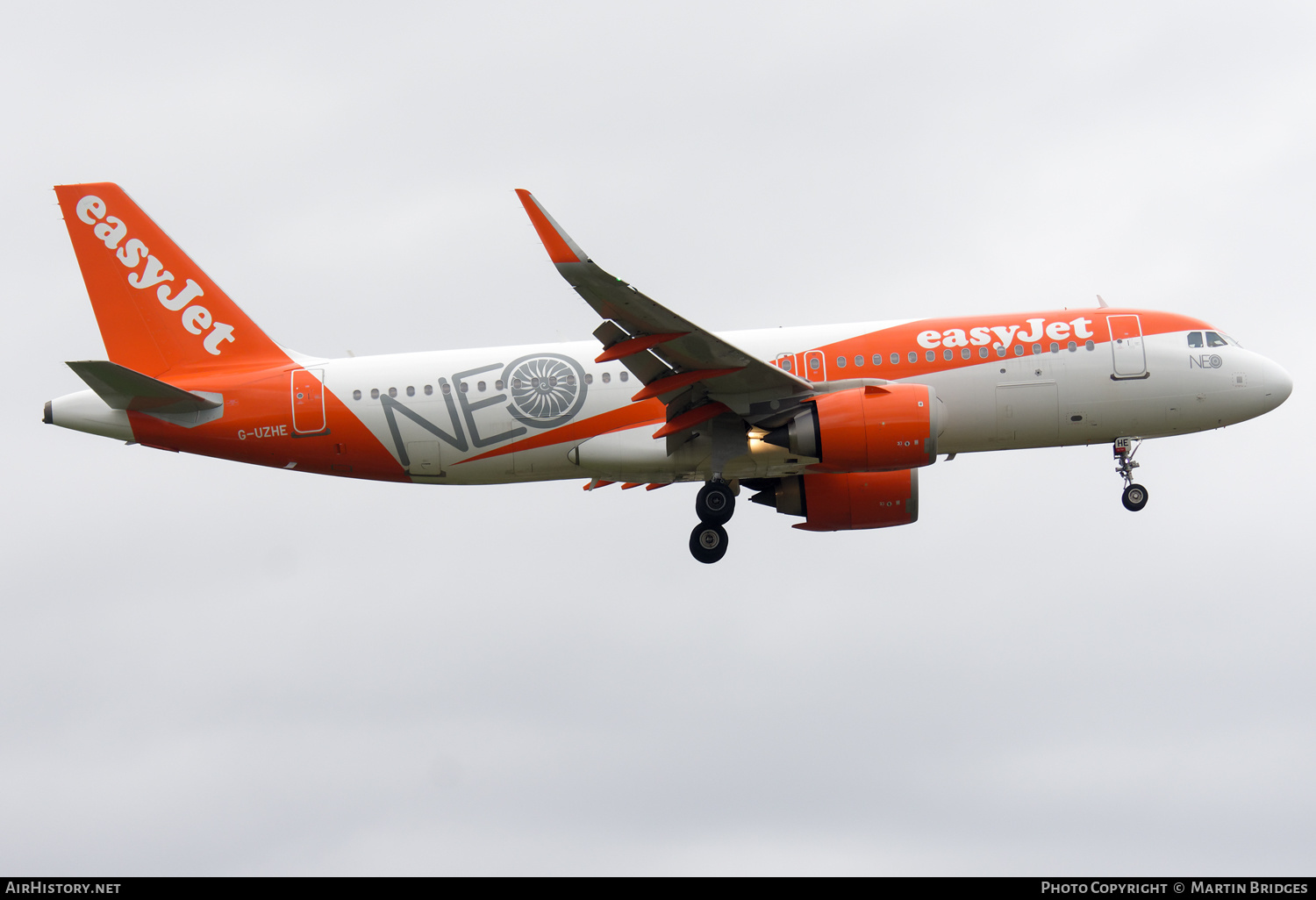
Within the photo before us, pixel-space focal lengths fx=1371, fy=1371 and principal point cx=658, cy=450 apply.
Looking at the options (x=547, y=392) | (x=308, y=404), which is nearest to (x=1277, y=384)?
(x=547, y=392)

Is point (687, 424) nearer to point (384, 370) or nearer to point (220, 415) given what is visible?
point (384, 370)

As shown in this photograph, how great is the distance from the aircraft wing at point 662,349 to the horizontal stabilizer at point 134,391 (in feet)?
36.0

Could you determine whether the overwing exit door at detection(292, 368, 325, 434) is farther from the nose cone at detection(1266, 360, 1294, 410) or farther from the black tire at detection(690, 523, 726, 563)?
the nose cone at detection(1266, 360, 1294, 410)

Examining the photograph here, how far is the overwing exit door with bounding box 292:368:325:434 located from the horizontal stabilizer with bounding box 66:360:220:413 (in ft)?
6.55

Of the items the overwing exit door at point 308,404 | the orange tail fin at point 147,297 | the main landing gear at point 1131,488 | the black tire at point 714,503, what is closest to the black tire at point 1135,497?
the main landing gear at point 1131,488

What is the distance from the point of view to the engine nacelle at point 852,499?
3644 cm

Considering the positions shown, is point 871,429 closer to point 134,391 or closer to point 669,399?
point 669,399

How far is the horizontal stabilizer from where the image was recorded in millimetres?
31938

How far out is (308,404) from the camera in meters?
34.4

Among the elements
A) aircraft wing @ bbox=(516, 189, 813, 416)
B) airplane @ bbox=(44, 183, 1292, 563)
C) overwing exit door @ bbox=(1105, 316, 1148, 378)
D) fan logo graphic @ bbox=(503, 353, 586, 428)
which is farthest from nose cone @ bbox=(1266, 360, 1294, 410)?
fan logo graphic @ bbox=(503, 353, 586, 428)

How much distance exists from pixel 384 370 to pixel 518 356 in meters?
3.43

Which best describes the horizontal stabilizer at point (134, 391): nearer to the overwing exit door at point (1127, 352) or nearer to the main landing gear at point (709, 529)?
the main landing gear at point (709, 529)
